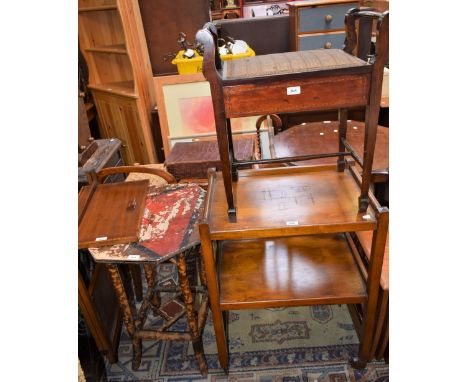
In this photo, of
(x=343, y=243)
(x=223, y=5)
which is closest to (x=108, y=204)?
(x=343, y=243)

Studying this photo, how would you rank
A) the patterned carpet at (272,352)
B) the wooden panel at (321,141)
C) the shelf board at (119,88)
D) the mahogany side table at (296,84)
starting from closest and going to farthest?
1. the mahogany side table at (296,84)
2. the patterned carpet at (272,352)
3. the wooden panel at (321,141)
4. the shelf board at (119,88)

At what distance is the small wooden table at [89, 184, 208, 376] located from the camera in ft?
4.45

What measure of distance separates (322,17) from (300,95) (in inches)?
93.0

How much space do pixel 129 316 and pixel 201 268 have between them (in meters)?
0.40

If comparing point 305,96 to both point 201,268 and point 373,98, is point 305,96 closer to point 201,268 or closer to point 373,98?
point 373,98

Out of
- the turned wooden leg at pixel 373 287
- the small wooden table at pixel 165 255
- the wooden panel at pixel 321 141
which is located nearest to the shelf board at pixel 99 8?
the wooden panel at pixel 321 141

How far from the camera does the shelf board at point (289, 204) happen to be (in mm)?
1277

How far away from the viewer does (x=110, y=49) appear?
3.47 m

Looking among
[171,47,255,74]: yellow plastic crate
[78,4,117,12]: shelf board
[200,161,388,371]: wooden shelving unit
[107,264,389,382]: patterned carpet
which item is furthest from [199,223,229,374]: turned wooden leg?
[78,4,117,12]: shelf board

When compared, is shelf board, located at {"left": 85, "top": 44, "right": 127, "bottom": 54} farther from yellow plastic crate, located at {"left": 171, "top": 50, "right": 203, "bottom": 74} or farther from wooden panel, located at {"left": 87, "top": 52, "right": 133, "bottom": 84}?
yellow plastic crate, located at {"left": 171, "top": 50, "right": 203, "bottom": 74}

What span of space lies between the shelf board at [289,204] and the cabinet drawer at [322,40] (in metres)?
1.90

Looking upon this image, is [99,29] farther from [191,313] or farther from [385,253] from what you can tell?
[385,253]

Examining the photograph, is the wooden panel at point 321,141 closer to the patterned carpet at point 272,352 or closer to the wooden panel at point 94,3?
the patterned carpet at point 272,352

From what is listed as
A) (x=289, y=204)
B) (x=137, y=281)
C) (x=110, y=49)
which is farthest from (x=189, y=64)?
(x=289, y=204)
